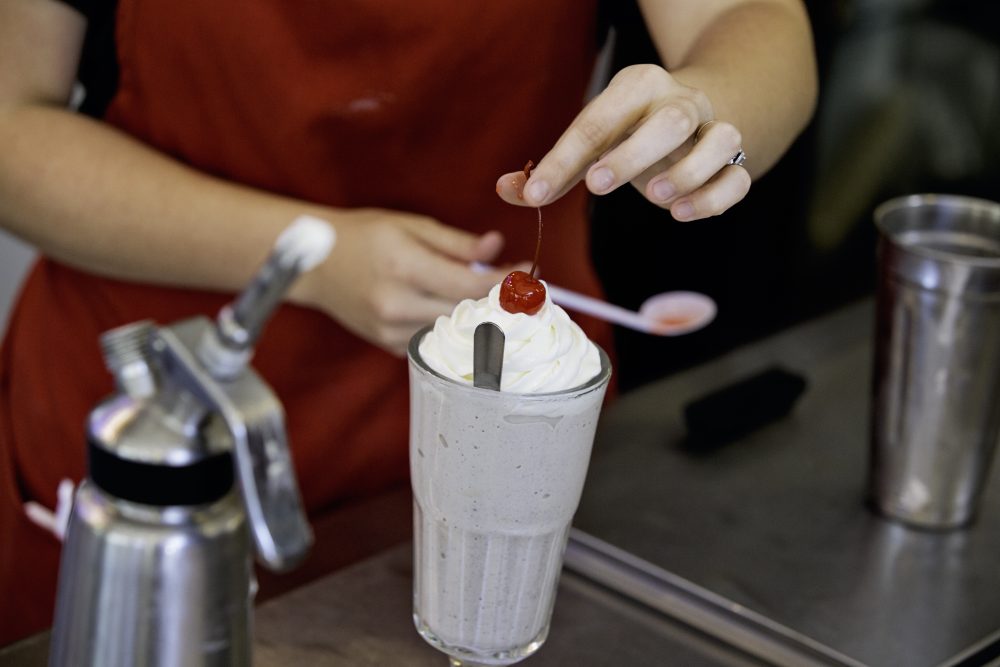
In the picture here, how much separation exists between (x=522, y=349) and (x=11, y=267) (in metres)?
2.01

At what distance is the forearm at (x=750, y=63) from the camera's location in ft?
3.70

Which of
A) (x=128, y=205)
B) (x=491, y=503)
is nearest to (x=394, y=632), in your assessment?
(x=491, y=503)

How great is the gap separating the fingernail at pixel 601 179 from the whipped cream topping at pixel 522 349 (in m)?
0.10

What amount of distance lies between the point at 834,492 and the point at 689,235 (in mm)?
1571

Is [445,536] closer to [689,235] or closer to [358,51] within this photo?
[358,51]

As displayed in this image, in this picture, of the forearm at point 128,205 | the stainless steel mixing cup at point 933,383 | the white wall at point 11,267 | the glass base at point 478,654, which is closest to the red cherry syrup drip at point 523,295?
the glass base at point 478,654

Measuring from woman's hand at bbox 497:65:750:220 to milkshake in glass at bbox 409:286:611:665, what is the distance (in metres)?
0.11

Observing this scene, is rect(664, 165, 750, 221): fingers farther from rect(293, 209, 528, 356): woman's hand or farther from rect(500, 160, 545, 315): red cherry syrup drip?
rect(293, 209, 528, 356): woman's hand

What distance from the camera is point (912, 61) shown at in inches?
132

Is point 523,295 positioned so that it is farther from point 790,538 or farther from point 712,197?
point 790,538

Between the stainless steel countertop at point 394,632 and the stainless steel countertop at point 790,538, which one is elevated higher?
the stainless steel countertop at point 394,632

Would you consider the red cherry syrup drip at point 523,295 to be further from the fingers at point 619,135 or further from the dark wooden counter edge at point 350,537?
the dark wooden counter edge at point 350,537

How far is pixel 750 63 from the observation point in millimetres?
1178

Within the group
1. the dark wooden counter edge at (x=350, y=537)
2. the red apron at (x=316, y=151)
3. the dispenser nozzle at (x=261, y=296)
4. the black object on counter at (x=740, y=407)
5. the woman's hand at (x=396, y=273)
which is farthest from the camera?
the black object on counter at (x=740, y=407)
